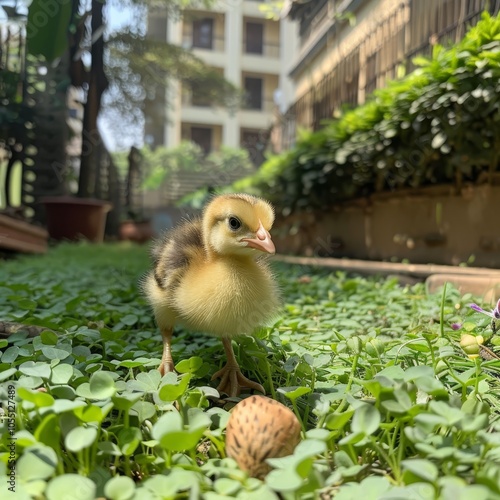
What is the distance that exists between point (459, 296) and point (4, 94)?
5176 millimetres

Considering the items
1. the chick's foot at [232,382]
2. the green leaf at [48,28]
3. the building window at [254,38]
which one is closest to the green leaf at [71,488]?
the chick's foot at [232,382]

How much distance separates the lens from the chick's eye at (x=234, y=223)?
1.37m

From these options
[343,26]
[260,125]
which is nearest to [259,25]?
[260,125]

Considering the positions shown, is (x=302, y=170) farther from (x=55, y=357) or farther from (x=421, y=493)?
(x=421, y=493)

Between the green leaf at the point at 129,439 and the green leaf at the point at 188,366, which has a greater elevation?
the green leaf at the point at 188,366

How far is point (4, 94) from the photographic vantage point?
5.59 m

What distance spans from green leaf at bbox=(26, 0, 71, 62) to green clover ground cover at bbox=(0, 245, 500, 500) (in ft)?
12.7

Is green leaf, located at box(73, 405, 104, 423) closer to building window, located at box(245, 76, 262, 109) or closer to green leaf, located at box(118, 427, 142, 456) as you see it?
green leaf, located at box(118, 427, 142, 456)

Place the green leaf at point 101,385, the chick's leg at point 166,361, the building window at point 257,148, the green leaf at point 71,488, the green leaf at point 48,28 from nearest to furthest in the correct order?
the green leaf at point 71,488, the green leaf at point 101,385, the chick's leg at point 166,361, the green leaf at point 48,28, the building window at point 257,148

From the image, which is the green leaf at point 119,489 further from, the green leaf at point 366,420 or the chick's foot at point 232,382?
the chick's foot at point 232,382

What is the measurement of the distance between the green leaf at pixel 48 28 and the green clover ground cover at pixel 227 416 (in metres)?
3.88

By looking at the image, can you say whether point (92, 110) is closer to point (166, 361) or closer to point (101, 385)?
point (166, 361)

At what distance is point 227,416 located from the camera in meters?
1.17

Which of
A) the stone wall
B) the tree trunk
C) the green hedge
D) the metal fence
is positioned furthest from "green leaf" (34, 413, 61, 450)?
the tree trunk
